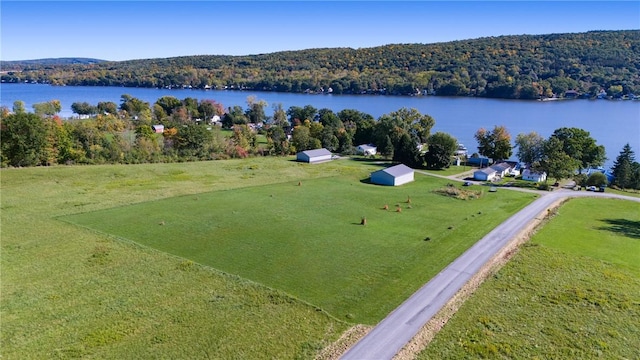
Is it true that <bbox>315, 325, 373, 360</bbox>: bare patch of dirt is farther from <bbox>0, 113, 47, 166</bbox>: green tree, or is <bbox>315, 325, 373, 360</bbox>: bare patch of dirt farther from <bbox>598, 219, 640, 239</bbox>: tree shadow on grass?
<bbox>0, 113, 47, 166</bbox>: green tree

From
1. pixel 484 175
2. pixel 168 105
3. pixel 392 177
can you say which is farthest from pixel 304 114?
pixel 484 175

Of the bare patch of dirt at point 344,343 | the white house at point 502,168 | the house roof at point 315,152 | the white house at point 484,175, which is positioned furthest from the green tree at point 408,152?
the bare patch of dirt at point 344,343

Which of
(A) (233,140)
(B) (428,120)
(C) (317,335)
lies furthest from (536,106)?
(C) (317,335)

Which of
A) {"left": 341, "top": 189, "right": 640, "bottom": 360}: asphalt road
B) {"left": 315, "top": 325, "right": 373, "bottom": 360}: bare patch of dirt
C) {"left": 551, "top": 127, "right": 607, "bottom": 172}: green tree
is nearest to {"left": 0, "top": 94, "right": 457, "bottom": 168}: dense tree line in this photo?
{"left": 551, "top": 127, "right": 607, "bottom": 172}: green tree

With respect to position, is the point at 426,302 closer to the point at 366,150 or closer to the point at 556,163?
the point at 556,163

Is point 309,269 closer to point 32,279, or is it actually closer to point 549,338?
point 549,338

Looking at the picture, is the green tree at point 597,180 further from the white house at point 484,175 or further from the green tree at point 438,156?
the green tree at point 438,156
